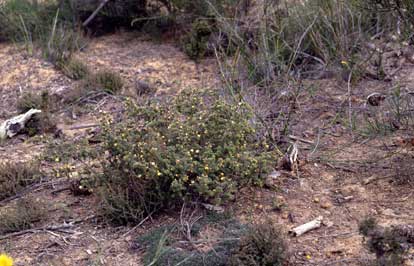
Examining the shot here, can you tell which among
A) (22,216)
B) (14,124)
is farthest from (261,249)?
(14,124)

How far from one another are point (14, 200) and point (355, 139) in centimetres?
225

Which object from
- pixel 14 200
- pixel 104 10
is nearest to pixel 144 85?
pixel 104 10

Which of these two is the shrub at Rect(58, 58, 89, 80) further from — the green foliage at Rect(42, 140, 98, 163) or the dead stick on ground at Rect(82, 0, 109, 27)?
the green foliage at Rect(42, 140, 98, 163)

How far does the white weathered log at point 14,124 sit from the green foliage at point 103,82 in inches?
27.9

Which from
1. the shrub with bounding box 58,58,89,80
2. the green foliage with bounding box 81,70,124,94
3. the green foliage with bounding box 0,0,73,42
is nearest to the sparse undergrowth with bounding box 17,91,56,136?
the green foliage with bounding box 81,70,124,94

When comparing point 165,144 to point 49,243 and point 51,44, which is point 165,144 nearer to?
point 49,243

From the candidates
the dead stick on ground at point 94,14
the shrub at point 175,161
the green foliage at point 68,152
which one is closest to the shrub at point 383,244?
the shrub at point 175,161

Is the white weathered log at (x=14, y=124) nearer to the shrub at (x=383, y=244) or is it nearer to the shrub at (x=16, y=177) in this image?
the shrub at (x=16, y=177)

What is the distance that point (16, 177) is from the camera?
442cm

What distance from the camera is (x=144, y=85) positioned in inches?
243

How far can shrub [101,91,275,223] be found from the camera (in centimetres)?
374

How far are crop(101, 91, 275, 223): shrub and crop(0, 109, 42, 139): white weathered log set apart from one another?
1601mm

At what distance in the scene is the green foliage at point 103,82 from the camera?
243 inches

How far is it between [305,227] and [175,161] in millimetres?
778
